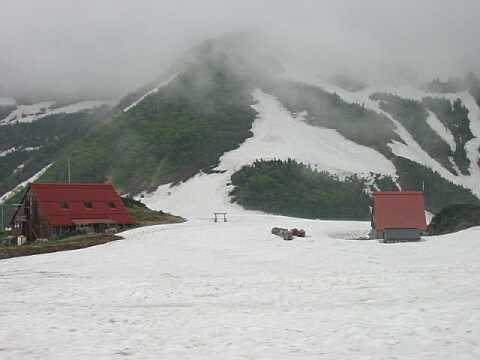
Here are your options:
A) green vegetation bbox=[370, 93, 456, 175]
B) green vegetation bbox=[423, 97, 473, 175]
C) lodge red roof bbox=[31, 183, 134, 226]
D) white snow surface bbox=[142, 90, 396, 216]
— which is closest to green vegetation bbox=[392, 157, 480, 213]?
white snow surface bbox=[142, 90, 396, 216]

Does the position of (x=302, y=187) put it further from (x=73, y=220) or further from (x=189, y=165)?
(x=73, y=220)

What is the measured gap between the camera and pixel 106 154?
384 feet

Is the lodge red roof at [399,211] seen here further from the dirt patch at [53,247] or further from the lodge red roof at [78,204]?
the lodge red roof at [78,204]

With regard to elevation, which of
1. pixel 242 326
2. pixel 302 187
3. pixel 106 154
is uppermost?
pixel 106 154

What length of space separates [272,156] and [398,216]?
54.4m

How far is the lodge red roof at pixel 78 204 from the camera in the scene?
177ft

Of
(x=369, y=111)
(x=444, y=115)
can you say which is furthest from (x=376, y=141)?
(x=444, y=115)

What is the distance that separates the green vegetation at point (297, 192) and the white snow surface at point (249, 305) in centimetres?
5447

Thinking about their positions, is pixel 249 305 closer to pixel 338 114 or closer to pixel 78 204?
pixel 78 204

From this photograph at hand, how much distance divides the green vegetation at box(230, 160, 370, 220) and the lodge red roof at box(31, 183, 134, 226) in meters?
29.6

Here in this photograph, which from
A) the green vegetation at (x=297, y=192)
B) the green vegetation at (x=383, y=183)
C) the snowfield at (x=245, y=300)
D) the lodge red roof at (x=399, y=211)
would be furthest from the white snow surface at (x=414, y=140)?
the snowfield at (x=245, y=300)

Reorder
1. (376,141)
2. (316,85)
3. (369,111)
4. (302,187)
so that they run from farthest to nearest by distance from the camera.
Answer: (316,85) → (369,111) → (376,141) → (302,187)

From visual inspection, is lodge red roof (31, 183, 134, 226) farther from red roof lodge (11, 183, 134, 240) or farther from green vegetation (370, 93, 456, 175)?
green vegetation (370, 93, 456, 175)

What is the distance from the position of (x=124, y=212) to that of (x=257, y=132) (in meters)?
60.7
